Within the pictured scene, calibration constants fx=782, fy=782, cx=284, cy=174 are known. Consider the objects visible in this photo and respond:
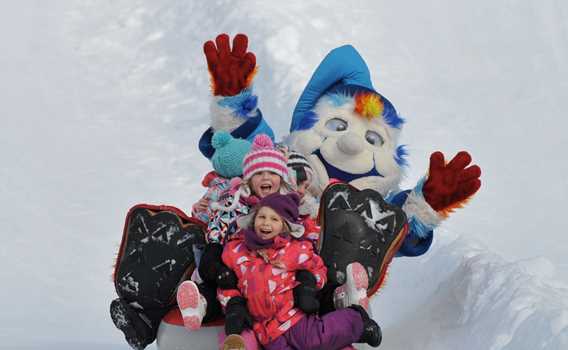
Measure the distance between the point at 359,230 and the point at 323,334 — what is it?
15.4 inches

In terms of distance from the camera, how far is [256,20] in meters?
4.82

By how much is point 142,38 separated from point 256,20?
93cm

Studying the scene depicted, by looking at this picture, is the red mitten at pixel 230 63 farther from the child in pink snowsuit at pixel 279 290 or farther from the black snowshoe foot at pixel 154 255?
the child in pink snowsuit at pixel 279 290

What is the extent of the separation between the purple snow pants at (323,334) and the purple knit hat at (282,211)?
21cm

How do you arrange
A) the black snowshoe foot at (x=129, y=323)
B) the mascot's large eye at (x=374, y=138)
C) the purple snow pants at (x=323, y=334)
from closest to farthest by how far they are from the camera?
the purple snow pants at (x=323, y=334)
the black snowshoe foot at (x=129, y=323)
the mascot's large eye at (x=374, y=138)

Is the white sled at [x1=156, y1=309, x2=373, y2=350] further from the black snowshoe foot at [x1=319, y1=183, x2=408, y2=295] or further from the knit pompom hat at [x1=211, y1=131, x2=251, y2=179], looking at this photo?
the knit pompom hat at [x1=211, y1=131, x2=251, y2=179]

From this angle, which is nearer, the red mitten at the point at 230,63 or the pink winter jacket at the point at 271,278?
the pink winter jacket at the point at 271,278

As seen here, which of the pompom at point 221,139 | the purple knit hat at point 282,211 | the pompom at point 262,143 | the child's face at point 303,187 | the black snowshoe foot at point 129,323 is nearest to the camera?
the purple knit hat at point 282,211

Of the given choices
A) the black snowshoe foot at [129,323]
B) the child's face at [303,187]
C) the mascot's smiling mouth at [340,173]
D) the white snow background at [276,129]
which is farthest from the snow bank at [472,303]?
the black snowshoe foot at [129,323]

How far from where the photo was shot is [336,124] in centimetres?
236

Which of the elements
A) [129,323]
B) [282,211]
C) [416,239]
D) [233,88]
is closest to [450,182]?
[416,239]

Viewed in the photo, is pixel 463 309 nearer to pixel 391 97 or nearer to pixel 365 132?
pixel 365 132

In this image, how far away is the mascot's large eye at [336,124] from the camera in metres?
2.35
